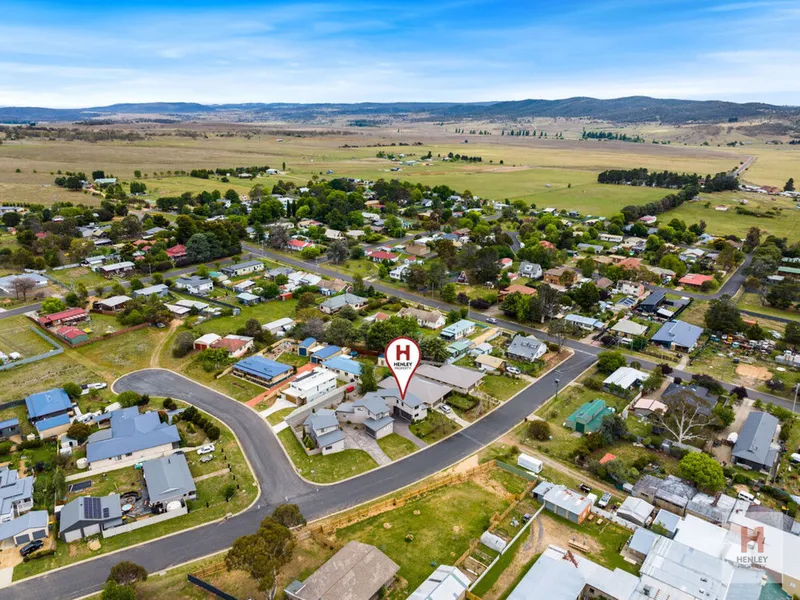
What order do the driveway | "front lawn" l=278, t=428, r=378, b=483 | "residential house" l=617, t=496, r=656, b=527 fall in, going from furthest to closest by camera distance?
the driveway
"front lawn" l=278, t=428, r=378, b=483
"residential house" l=617, t=496, r=656, b=527

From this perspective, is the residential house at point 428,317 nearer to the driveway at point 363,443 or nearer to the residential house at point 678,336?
the driveway at point 363,443

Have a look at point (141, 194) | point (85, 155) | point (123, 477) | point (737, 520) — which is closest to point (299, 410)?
point (123, 477)

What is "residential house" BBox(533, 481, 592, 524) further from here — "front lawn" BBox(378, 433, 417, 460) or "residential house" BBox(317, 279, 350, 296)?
"residential house" BBox(317, 279, 350, 296)

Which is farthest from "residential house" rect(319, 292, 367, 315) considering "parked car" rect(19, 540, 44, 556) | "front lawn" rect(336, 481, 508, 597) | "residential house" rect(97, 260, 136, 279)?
"parked car" rect(19, 540, 44, 556)

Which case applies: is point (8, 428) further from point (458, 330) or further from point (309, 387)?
point (458, 330)

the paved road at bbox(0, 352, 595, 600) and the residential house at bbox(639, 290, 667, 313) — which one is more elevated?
the residential house at bbox(639, 290, 667, 313)

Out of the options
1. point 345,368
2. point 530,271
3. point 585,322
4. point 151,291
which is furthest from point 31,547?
point 530,271

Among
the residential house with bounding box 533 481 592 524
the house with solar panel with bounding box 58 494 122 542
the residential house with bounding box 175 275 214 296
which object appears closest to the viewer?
the house with solar panel with bounding box 58 494 122 542
